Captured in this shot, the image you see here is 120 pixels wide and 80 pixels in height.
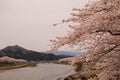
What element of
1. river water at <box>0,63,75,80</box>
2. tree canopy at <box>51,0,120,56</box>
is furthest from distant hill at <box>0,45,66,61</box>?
tree canopy at <box>51,0,120,56</box>

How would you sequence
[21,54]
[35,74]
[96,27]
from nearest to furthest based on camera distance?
[96,27], [35,74], [21,54]

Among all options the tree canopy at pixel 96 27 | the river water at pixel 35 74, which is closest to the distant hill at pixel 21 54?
the river water at pixel 35 74

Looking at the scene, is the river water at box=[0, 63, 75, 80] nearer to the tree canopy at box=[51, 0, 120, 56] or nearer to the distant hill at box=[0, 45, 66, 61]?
the tree canopy at box=[51, 0, 120, 56]

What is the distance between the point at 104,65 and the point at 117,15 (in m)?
3.25

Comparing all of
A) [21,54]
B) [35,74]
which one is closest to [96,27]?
[35,74]

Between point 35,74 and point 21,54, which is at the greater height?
point 21,54

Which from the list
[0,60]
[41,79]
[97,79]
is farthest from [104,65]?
[0,60]

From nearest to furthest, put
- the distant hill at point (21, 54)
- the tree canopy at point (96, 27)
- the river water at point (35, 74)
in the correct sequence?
the tree canopy at point (96, 27) < the river water at point (35, 74) < the distant hill at point (21, 54)

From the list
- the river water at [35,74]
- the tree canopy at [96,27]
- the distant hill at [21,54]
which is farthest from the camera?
the distant hill at [21,54]

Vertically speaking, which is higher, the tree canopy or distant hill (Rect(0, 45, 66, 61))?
distant hill (Rect(0, 45, 66, 61))

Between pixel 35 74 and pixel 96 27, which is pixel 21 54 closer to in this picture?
pixel 35 74

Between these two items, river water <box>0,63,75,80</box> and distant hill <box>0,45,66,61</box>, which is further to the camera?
distant hill <box>0,45,66,61</box>

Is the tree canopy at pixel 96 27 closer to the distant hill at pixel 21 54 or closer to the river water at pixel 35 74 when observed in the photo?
the river water at pixel 35 74

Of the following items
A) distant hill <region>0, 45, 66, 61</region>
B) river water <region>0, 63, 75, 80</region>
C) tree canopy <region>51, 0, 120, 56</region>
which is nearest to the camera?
tree canopy <region>51, 0, 120, 56</region>
